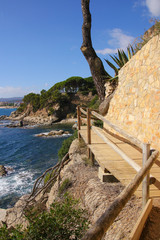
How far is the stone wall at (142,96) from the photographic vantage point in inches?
174

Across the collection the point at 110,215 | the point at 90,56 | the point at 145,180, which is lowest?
the point at 145,180

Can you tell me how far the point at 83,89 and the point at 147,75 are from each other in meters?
45.2

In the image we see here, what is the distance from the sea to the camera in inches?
471

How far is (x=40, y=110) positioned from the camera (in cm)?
4600

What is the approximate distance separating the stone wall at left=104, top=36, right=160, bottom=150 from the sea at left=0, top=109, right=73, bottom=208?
886 cm

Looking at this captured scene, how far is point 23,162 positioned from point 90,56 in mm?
12483

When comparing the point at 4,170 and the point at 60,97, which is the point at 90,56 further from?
the point at 60,97

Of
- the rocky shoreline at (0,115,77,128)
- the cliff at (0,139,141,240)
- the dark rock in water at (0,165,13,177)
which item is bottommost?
the dark rock in water at (0,165,13,177)

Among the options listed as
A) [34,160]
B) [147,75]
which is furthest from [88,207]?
[34,160]

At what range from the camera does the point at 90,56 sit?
899cm

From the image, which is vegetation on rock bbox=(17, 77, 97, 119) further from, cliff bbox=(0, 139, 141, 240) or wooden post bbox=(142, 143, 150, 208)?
wooden post bbox=(142, 143, 150, 208)

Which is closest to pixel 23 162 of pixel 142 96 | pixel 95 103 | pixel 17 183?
pixel 17 183

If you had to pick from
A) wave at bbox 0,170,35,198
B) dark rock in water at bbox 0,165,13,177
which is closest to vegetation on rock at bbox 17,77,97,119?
dark rock in water at bbox 0,165,13,177

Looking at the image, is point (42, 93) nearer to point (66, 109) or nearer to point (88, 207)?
point (66, 109)
